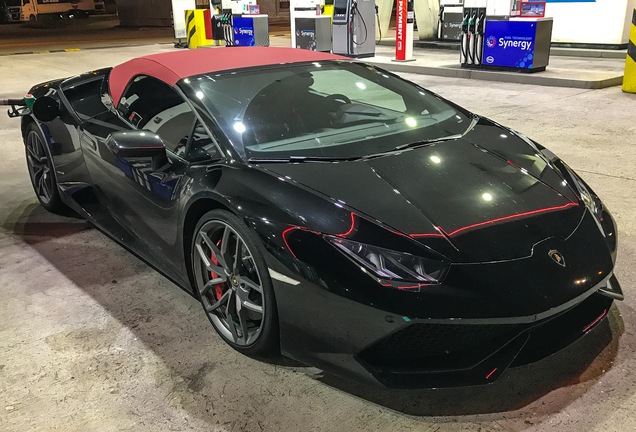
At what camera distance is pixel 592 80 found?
8.95 meters

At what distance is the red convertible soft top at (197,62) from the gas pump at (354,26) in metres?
10.2

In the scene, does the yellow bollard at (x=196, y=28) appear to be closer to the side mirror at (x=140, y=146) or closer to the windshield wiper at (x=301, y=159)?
the side mirror at (x=140, y=146)

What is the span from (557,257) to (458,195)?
1.42 feet

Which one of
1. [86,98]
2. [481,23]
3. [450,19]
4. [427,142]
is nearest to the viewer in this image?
[427,142]

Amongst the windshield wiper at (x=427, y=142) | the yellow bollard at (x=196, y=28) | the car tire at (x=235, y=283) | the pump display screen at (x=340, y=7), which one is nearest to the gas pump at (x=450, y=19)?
the pump display screen at (x=340, y=7)

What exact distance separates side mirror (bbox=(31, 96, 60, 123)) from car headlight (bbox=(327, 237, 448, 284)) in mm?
2522

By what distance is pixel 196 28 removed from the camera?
1644 cm

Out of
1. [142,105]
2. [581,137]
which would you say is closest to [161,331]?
[142,105]

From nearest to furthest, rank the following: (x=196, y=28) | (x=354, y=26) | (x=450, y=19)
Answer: (x=354, y=26), (x=450, y=19), (x=196, y=28)

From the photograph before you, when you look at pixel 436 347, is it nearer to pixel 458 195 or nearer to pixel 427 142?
pixel 458 195

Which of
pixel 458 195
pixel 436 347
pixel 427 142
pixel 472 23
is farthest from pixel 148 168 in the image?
pixel 472 23

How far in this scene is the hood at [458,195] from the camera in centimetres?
212

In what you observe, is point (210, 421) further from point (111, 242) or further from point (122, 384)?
point (111, 242)

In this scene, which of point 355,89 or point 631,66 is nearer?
point 355,89
